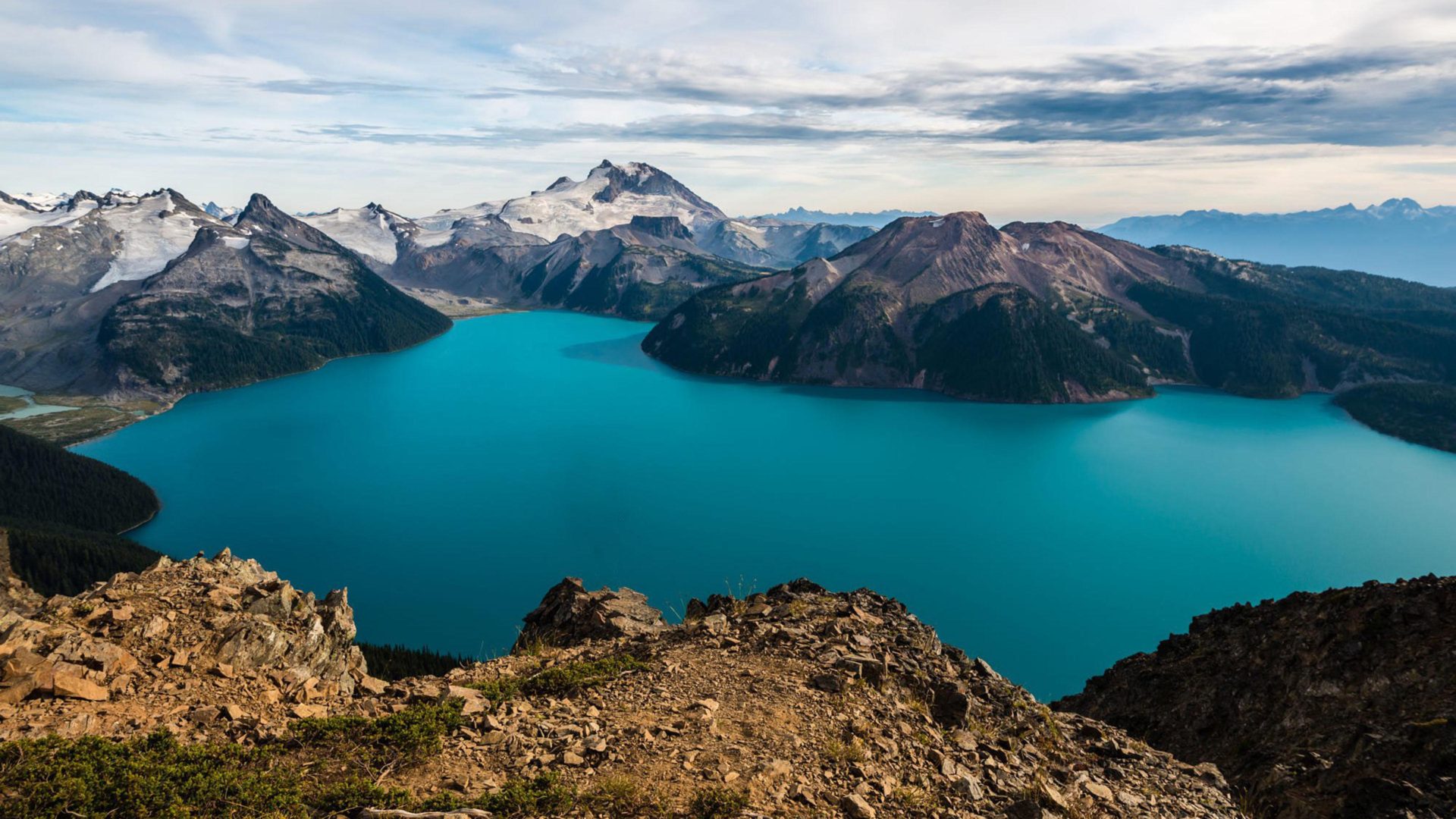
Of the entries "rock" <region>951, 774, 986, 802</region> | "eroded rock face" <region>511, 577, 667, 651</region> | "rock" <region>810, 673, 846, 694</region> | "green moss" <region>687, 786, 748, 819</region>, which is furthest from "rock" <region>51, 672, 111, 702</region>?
"rock" <region>951, 774, 986, 802</region>

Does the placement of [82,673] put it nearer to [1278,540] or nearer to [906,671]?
[906,671]

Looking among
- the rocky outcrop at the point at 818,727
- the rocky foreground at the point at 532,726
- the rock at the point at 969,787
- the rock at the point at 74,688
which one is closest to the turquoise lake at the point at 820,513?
the rocky outcrop at the point at 818,727

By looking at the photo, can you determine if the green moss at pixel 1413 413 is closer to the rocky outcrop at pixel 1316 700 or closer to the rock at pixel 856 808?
the rocky outcrop at pixel 1316 700

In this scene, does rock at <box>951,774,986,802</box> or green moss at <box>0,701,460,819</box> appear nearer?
green moss at <box>0,701,460,819</box>

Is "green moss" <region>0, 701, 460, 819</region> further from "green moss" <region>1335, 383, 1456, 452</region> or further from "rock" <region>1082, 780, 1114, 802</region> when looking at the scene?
"green moss" <region>1335, 383, 1456, 452</region>

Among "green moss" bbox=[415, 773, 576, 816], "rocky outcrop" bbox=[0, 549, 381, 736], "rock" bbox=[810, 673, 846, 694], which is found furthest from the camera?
"rock" bbox=[810, 673, 846, 694]

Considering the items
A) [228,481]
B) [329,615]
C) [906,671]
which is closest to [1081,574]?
[906,671]
